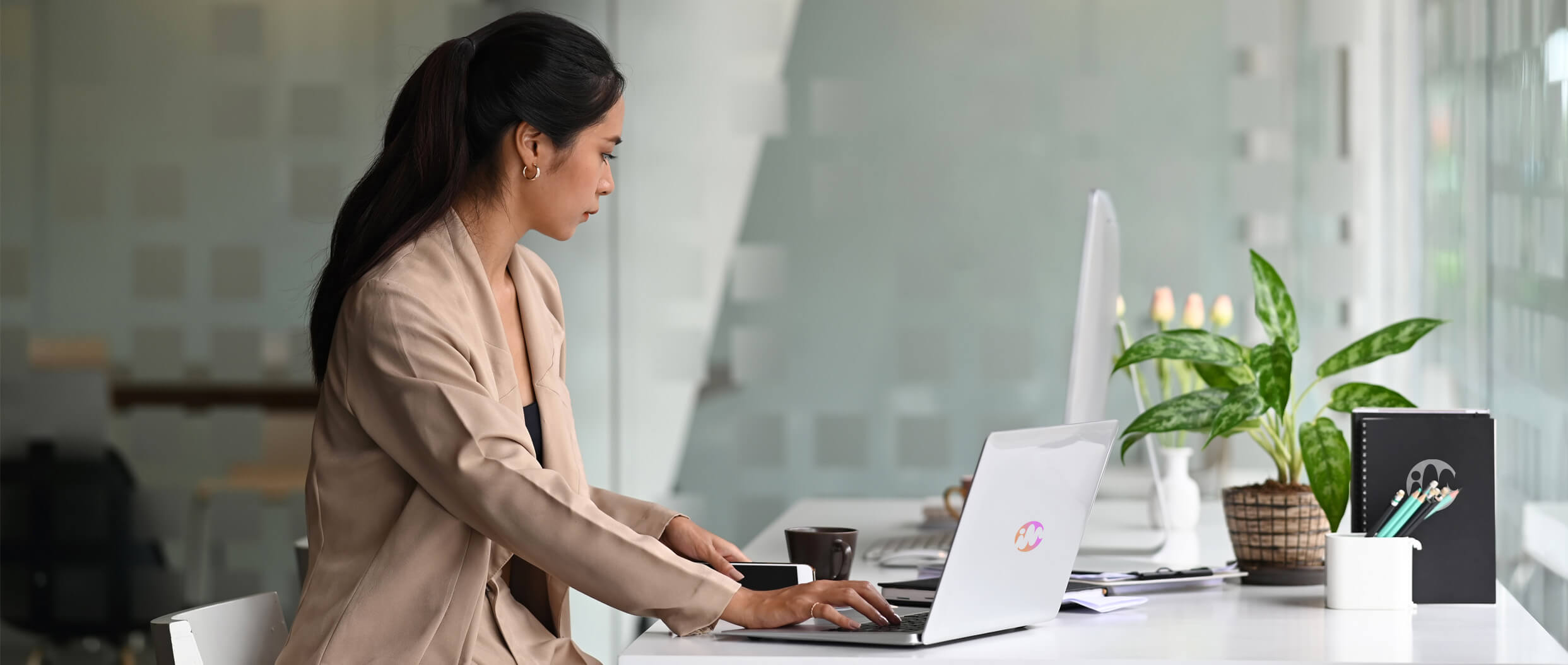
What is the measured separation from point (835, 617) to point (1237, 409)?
1.93ft

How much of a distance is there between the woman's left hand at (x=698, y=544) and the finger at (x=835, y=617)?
0.29 metres

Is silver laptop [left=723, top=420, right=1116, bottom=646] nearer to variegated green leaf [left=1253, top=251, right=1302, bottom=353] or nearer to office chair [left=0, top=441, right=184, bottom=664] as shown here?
variegated green leaf [left=1253, top=251, right=1302, bottom=353]

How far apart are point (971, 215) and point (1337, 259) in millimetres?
908

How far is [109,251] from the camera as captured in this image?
11.9 feet

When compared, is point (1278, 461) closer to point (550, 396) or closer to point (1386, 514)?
point (1386, 514)

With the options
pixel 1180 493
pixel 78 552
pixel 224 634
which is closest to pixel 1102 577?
pixel 1180 493

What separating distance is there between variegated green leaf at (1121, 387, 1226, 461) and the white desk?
0.61 ft

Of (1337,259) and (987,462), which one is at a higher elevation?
(1337,259)

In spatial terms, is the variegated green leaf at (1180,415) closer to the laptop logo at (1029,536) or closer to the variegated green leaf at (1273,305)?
the variegated green leaf at (1273,305)

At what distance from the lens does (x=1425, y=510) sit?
4.87 feet

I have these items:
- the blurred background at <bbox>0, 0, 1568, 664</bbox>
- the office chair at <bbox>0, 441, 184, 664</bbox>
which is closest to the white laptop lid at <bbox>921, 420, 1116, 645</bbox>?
the blurred background at <bbox>0, 0, 1568, 664</bbox>

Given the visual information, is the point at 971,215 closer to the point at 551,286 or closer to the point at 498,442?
the point at 551,286

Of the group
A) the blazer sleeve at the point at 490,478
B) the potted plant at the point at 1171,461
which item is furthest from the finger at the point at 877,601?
the potted plant at the point at 1171,461

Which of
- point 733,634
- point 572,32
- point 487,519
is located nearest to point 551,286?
point 572,32
